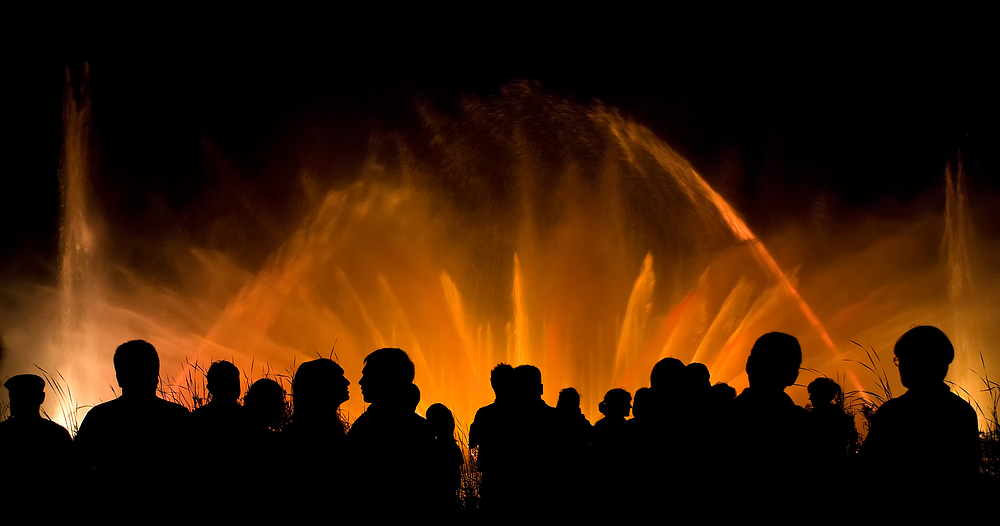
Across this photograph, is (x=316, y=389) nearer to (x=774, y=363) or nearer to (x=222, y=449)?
(x=222, y=449)

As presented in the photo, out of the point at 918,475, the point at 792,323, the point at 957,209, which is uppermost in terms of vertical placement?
the point at 957,209

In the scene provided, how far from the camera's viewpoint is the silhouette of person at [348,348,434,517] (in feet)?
11.2

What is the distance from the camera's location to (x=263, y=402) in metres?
4.18

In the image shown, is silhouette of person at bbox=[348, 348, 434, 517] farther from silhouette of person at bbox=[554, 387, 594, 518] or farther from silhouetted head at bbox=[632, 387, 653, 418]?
silhouetted head at bbox=[632, 387, 653, 418]

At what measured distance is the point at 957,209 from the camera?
17969mm

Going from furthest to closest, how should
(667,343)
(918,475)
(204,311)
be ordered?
(204,311) < (667,343) < (918,475)

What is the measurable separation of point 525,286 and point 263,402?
13.9 metres

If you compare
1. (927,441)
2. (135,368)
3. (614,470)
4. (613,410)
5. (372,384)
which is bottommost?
(927,441)

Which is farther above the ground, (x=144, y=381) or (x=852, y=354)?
(x=852, y=354)

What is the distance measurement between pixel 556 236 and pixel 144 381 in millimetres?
16100

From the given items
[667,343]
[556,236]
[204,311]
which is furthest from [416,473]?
[204,311]

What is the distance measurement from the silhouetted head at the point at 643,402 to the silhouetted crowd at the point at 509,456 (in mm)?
82

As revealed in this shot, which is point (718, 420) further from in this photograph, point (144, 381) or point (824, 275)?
point (824, 275)

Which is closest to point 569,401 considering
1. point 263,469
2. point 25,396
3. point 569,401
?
point 569,401
